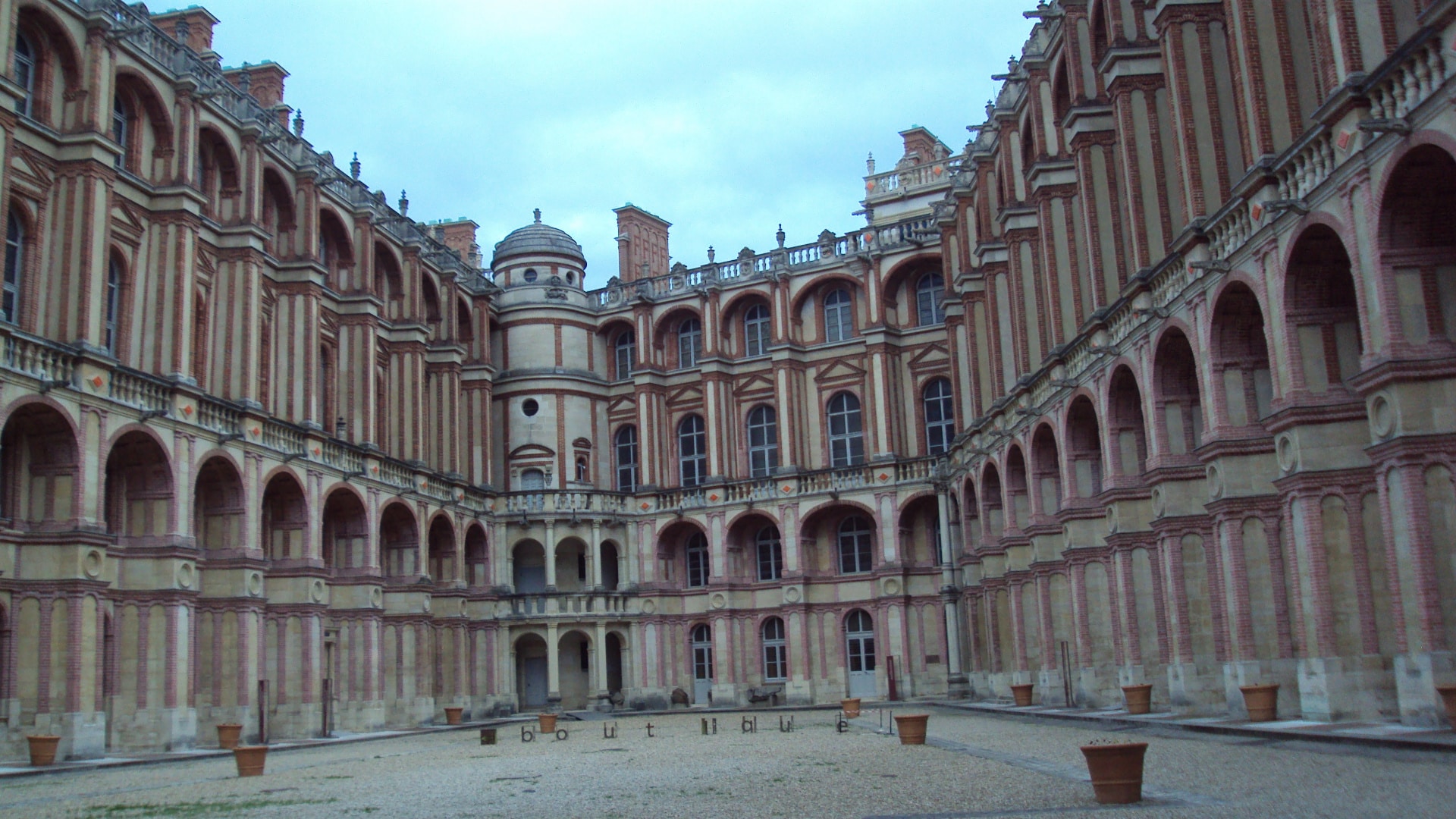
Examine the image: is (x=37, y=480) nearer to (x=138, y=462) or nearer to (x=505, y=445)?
(x=138, y=462)

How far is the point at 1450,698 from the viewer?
1511cm

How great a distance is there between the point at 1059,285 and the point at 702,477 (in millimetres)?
25147

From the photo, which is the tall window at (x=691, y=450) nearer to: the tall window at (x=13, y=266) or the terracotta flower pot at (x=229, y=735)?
the terracotta flower pot at (x=229, y=735)

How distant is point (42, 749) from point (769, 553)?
31.4 metres

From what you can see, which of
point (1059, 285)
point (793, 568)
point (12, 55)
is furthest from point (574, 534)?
point (12, 55)

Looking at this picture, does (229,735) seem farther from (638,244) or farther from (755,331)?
(638,244)

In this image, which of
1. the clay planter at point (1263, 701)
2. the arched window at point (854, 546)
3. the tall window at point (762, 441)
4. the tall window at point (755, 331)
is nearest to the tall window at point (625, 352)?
the tall window at point (755, 331)

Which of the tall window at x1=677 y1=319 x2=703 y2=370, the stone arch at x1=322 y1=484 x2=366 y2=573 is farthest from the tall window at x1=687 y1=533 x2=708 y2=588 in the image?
the stone arch at x1=322 y1=484 x2=366 y2=573

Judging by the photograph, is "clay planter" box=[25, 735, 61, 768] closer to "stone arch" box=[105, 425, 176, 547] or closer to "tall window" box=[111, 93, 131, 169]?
"stone arch" box=[105, 425, 176, 547]

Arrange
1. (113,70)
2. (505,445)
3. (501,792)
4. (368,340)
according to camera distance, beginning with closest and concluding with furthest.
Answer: (501,792), (113,70), (368,340), (505,445)

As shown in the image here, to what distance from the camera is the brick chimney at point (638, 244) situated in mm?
60750

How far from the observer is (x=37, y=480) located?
2822 cm

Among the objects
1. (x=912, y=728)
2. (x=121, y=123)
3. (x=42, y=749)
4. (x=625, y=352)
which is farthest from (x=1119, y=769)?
(x=625, y=352)

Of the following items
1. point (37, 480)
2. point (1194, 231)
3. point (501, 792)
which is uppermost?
point (1194, 231)
